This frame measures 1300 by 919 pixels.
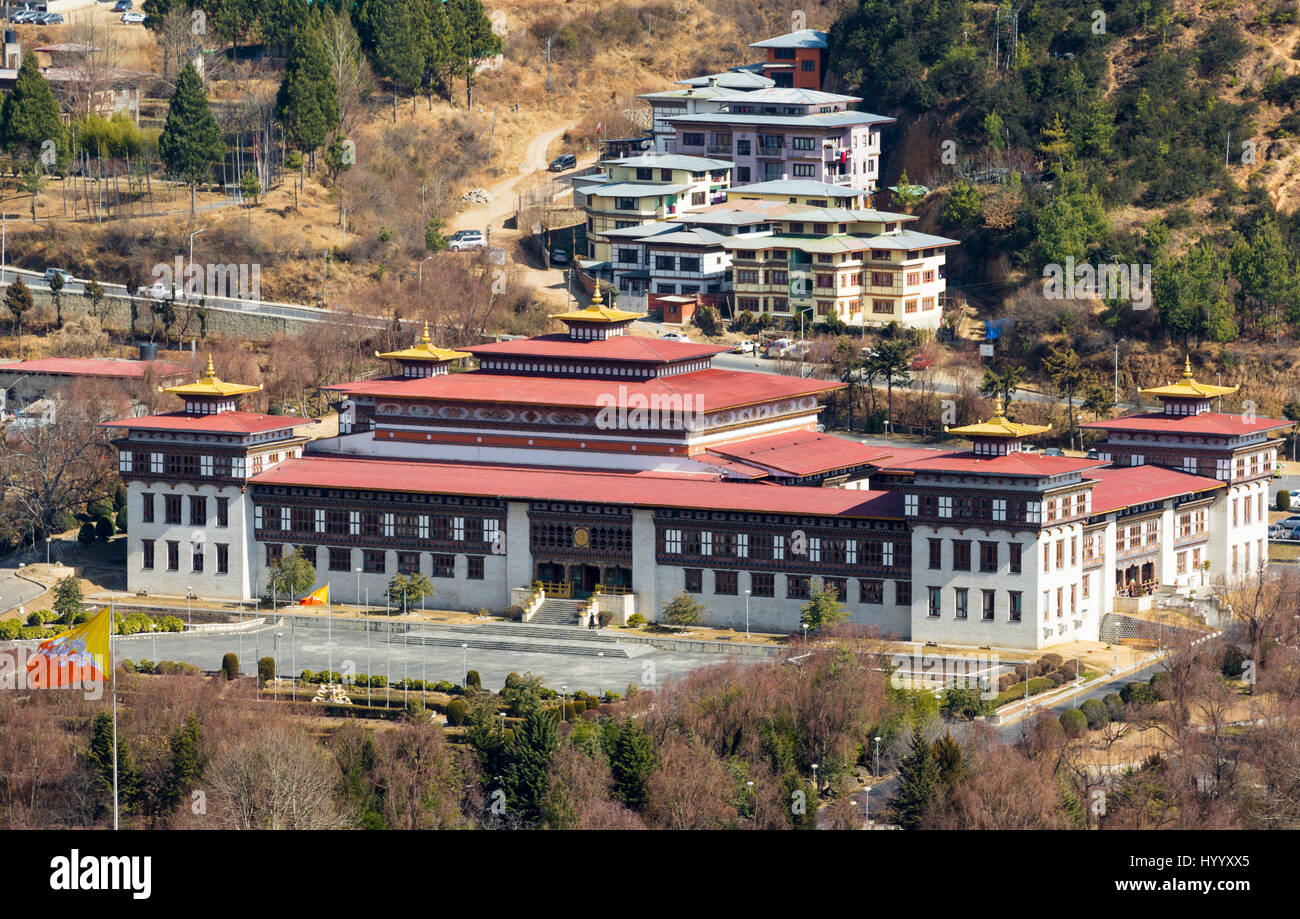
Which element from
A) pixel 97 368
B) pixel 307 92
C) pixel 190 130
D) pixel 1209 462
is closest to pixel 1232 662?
pixel 1209 462

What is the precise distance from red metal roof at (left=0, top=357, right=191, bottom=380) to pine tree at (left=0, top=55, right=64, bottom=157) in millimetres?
25501

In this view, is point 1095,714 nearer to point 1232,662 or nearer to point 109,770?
point 1232,662

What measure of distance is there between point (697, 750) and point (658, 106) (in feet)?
345

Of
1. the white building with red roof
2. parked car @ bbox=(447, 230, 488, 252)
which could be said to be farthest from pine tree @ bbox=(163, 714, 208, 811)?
parked car @ bbox=(447, 230, 488, 252)

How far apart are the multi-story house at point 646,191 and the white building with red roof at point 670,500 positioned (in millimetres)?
47594

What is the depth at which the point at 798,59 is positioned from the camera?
191 m

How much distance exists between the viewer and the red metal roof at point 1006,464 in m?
99.8

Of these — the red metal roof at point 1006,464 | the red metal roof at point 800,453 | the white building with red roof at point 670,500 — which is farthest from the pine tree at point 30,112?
the red metal roof at point 1006,464

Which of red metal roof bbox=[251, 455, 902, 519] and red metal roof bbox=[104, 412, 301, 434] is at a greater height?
red metal roof bbox=[104, 412, 301, 434]

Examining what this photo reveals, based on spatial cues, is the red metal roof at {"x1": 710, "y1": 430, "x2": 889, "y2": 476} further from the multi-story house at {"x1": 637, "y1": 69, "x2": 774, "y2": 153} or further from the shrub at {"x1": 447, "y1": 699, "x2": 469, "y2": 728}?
the multi-story house at {"x1": 637, "y1": 69, "x2": 774, "y2": 153}

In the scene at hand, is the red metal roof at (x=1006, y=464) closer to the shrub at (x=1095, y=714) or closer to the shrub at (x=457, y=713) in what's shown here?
the shrub at (x=1095, y=714)

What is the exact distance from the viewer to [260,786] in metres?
80.2

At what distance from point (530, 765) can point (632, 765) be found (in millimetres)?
3065

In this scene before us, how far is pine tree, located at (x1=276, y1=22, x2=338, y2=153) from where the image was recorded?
170 m
